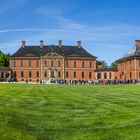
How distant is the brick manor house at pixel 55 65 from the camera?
4626 inches

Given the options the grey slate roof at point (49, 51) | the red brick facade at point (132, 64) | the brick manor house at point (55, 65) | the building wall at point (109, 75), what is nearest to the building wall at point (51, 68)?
the brick manor house at point (55, 65)

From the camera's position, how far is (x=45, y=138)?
402 inches

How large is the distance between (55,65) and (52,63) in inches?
41.1

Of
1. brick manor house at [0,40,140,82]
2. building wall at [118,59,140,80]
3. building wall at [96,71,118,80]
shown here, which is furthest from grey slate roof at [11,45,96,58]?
building wall at [118,59,140,80]

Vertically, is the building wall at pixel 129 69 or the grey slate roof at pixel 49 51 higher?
the grey slate roof at pixel 49 51

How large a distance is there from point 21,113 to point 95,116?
2690 millimetres

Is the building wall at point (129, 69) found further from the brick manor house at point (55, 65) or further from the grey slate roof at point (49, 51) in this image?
the grey slate roof at point (49, 51)

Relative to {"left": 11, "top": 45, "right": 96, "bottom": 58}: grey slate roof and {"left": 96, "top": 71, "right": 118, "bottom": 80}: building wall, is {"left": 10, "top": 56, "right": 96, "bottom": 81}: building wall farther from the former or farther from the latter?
{"left": 96, "top": 71, "right": 118, "bottom": 80}: building wall

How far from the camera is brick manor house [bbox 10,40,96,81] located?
117500 millimetres

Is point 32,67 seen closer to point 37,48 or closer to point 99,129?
point 37,48

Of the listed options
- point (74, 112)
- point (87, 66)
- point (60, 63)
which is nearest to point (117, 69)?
point (87, 66)

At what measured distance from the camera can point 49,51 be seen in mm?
118438

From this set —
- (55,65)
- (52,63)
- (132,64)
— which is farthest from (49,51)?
(132,64)

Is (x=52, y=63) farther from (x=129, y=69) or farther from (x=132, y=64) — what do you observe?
(x=132, y=64)
